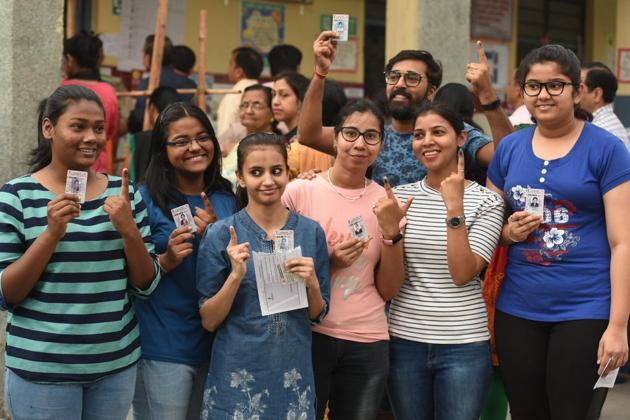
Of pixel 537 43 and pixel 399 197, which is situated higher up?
pixel 537 43

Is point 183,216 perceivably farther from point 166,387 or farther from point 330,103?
point 330,103

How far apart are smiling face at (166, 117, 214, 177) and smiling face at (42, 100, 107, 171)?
1.29 feet

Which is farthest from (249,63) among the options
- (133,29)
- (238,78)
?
(133,29)

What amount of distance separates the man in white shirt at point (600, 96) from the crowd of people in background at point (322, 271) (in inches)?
88.8

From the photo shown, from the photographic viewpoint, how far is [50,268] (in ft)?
10.5

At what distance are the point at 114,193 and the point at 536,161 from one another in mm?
1652

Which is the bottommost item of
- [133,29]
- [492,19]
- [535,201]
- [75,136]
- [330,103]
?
[535,201]

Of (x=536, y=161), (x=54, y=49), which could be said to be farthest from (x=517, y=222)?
(x=54, y=49)

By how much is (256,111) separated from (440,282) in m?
2.33

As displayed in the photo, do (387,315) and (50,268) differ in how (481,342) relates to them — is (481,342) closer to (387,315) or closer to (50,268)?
(387,315)

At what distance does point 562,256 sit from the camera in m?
3.53

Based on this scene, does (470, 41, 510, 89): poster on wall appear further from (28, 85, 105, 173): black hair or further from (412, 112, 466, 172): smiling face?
(28, 85, 105, 173): black hair

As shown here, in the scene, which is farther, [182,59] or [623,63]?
[623,63]

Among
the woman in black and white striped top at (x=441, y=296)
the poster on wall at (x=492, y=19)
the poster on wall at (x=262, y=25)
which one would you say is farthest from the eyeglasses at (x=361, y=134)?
the poster on wall at (x=492, y=19)
